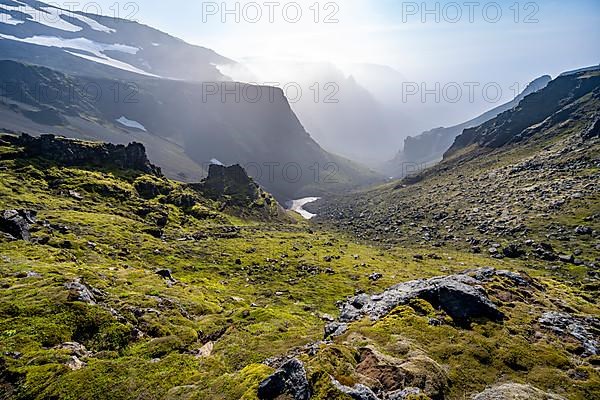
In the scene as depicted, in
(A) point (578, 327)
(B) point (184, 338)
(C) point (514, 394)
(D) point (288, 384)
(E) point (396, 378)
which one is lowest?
(B) point (184, 338)

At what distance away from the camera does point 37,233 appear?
77.5 metres

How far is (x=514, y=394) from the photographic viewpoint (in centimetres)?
2059

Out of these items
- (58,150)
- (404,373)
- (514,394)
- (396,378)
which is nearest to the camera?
(514,394)

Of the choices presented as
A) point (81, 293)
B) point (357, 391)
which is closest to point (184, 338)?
point (81, 293)

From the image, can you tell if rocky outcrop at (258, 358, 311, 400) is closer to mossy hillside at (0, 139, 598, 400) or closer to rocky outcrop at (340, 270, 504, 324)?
mossy hillside at (0, 139, 598, 400)

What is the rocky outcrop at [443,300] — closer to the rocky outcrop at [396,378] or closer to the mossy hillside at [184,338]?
the mossy hillside at [184,338]

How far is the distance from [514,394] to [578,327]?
16.1 meters

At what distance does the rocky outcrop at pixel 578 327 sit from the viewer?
1109 inches

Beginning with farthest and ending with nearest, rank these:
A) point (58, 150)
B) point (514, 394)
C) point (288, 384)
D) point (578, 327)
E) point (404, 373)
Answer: point (58, 150)
point (578, 327)
point (404, 373)
point (514, 394)
point (288, 384)

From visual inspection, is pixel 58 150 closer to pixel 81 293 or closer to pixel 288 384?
pixel 81 293

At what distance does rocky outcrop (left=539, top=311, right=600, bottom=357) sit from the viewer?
2816 centimetres

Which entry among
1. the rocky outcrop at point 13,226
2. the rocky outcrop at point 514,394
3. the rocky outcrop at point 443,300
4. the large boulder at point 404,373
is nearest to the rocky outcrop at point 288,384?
the large boulder at point 404,373

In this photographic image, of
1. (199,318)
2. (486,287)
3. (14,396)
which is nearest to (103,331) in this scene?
(14,396)

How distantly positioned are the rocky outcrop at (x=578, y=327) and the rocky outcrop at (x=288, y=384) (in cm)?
2409
